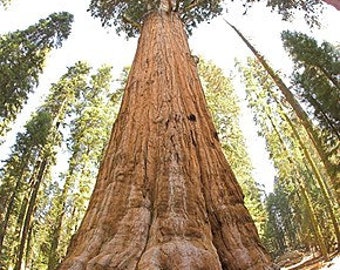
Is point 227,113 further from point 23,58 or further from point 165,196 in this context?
point 165,196

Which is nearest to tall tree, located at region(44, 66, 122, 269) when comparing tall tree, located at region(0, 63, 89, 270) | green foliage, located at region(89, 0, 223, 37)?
tall tree, located at region(0, 63, 89, 270)

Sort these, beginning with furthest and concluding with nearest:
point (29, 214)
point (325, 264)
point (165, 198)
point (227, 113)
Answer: point (227, 113)
point (29, 214)
point (325, 264)
point (165, 198)

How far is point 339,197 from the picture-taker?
40.7 ft

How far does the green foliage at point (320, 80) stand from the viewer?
42.0 ft

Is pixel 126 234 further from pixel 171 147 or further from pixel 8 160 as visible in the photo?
pixel 8 160

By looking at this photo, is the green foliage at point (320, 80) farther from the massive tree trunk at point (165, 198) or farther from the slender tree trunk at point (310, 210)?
the massive tree trunk at point (165, 198)

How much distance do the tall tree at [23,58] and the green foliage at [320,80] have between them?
10.6 m

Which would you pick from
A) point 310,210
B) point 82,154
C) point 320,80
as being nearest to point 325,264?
point 310,210

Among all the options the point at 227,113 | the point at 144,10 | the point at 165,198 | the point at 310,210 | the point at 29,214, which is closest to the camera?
the point at 165,198

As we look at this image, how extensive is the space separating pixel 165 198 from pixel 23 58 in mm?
14446

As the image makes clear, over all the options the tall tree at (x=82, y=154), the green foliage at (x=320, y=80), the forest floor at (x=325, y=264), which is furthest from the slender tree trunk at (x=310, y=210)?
the tall tree at (x=82, y=154)

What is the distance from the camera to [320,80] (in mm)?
13250

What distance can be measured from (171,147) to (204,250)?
1.12 meters

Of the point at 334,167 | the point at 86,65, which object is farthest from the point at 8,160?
the point at 334,167
